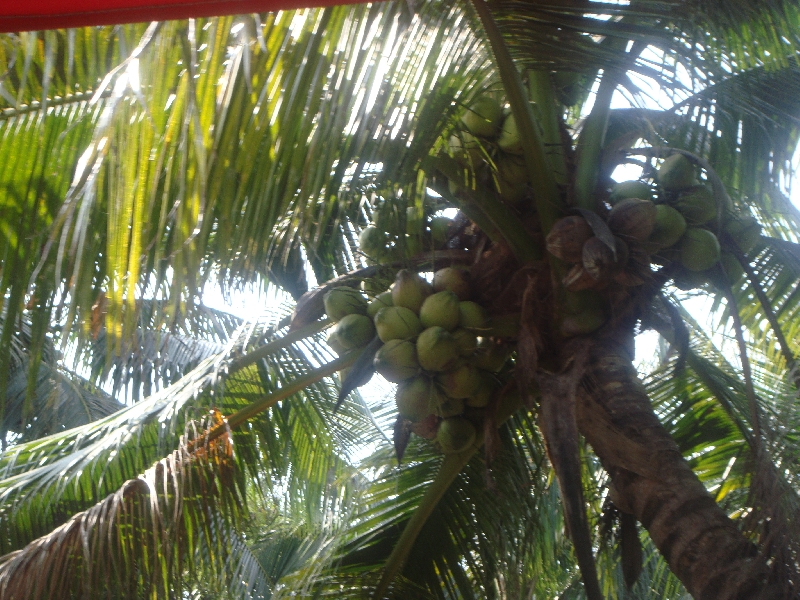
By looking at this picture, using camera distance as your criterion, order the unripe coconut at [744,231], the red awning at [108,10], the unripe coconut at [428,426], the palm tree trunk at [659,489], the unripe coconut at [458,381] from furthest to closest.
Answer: the unripe coconut at [744,231], the unripe coconut at [428,426], the unripe coconut at [458,381], the palm tree trunk at [659,489], the red awning at [108,10]

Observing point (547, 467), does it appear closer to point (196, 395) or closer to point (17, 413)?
point (196, 395)

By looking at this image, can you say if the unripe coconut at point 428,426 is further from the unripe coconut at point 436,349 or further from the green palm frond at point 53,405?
the green palm frond at point 53,405

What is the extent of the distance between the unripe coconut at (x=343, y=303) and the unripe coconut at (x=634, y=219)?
0.81 meters

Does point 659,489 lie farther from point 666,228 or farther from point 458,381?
point 666,228

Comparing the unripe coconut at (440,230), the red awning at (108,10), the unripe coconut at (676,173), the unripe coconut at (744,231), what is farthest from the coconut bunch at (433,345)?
the red awning at (108,10)

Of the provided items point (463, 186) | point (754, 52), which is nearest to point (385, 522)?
point (463, 186)

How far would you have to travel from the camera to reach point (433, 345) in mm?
2188

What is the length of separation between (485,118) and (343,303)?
28.4 inches

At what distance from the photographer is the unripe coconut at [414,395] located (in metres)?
2.29

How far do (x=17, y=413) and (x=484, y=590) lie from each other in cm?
582

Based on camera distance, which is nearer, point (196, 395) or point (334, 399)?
point (196, 395)

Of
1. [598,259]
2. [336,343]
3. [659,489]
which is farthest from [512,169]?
[659,489]

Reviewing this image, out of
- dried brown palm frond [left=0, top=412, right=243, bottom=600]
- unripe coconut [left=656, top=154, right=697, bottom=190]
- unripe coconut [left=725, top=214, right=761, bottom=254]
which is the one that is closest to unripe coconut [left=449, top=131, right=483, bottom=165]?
unripe coconut [left=656, top=154, right=697, bottom=190]

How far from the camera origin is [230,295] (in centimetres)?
221
